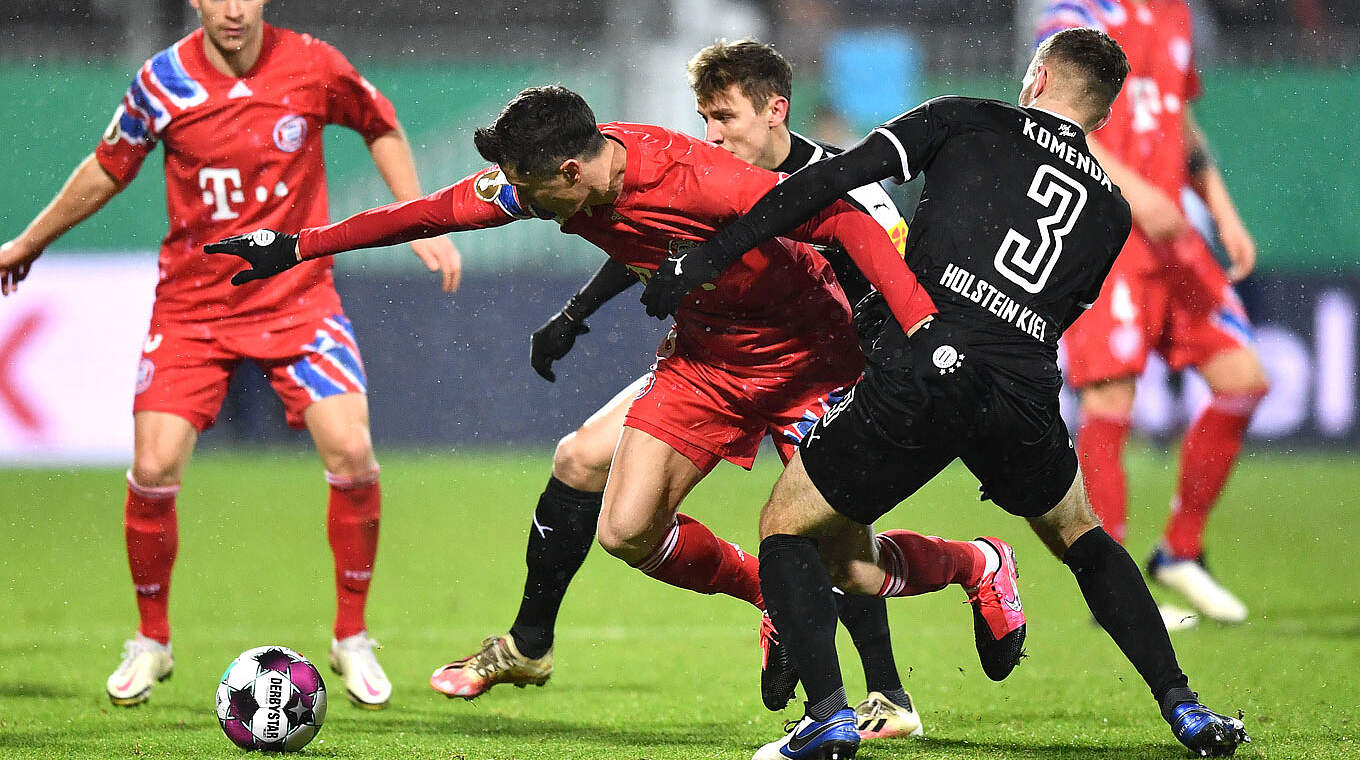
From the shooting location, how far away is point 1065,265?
3875 millimetres

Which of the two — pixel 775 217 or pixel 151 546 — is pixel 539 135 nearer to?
pixel 775 217

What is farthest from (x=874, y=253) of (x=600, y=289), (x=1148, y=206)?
(x=1148, y=206)

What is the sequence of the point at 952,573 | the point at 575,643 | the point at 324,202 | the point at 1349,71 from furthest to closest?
the point at 1349,71
the point at 575,643
the point at 324,202
the point at 952,573

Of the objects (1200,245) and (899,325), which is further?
(1200,245)

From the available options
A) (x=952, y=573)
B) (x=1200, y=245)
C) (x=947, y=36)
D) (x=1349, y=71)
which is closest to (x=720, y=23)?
(x=947, y=36)

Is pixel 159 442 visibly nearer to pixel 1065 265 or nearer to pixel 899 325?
pixel 899 325

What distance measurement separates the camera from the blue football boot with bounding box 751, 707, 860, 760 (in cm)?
378

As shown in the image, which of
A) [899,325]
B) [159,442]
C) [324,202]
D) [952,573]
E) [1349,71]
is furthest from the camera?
[1349,71]

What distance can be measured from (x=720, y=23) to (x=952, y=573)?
33.7 feet

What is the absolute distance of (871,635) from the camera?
461cm

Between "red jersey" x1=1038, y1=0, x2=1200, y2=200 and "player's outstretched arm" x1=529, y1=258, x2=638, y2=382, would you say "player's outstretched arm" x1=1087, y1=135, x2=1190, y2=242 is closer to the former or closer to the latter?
"red jersey" x1=1038, y1=0, x2=1200, y2=200

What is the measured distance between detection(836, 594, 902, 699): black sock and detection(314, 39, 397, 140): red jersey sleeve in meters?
2.19

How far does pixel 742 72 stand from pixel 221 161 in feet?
5.61

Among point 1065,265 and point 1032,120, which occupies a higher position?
point 1032,120
